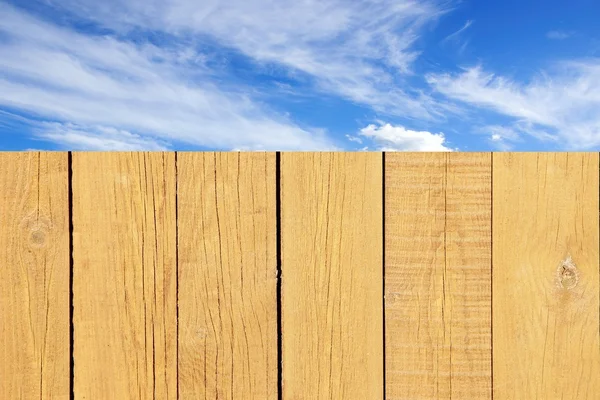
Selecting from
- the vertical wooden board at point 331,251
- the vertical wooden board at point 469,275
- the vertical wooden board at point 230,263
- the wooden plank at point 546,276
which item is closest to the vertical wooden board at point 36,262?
the vertical wooden board at point 230,263

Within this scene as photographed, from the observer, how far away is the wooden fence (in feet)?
4.77

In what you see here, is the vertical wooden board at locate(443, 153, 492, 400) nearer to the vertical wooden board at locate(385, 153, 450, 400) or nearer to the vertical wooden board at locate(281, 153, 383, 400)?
the vertical wooden board at locate(385, 153, 450, 400)

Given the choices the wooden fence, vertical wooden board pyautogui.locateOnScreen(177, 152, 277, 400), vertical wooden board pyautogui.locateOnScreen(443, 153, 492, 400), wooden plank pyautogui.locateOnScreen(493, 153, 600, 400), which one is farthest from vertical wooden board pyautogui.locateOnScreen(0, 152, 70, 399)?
wooden plank pyautogui.locateOnScreen(493, 153, 600, 400)

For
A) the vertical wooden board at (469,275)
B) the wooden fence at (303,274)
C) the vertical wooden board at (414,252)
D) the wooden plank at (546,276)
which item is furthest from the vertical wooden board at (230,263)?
the wooden plank at (546,276)

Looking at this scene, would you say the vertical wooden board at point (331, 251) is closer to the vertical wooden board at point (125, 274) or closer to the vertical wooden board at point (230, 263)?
the vertical wooden board at point (230, 263)

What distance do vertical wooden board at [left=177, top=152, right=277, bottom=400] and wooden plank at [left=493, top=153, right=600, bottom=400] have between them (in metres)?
0.82

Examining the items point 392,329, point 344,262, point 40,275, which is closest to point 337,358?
point 392,329

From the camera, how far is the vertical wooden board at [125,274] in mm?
1466

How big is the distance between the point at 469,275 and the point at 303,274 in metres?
0.60

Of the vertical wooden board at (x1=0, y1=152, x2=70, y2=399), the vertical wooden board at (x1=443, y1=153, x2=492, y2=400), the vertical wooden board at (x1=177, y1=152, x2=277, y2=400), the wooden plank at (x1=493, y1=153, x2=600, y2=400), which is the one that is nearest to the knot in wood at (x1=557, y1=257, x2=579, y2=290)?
the wooden plank at (x1=493, y1=153, x2=600, y2=400)

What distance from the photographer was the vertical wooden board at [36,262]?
→ 1.49m

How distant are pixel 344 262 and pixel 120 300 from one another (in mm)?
819

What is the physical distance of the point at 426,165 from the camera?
146 centimetres

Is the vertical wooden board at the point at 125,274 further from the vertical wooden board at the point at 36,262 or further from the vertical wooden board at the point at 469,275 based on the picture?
the vertical wooden board at the point at 469,275
